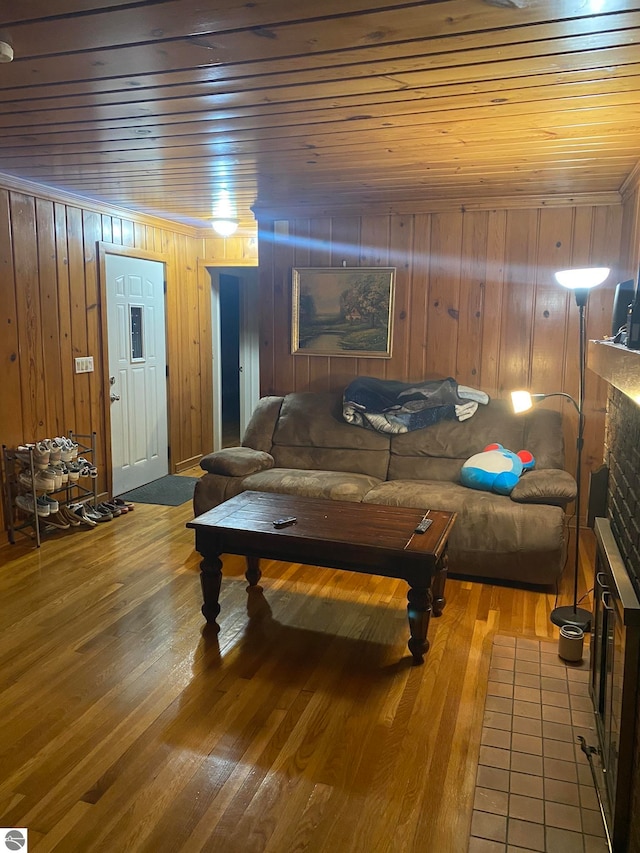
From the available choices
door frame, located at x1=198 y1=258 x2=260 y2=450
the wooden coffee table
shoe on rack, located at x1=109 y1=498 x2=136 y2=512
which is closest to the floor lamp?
the wooden coffee table

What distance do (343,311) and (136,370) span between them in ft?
6.09

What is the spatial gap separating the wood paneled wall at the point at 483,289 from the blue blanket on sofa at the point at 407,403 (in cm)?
26

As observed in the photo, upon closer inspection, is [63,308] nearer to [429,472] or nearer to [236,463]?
[236,463]

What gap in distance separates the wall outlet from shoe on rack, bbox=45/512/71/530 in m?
1.06

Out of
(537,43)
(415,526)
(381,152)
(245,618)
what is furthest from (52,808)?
(381,152)

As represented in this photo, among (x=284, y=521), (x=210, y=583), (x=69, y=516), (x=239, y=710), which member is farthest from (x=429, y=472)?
(x=69, y=516)

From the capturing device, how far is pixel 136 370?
5.43 m

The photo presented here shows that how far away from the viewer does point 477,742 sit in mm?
2256

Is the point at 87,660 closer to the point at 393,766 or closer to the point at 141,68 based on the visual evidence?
the point at 393,766

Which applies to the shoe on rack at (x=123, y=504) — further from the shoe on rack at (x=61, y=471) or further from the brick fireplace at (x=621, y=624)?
the brick fireplace at (x=621, y=624)

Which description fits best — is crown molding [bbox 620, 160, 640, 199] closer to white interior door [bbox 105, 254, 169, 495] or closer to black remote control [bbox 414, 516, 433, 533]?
black remote control [bbox 414, 516, 433, 533]

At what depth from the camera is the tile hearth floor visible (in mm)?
1814

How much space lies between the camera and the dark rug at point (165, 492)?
520 cm

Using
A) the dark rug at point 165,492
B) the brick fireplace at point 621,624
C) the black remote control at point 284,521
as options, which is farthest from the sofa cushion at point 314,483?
the brick fireplace at point 621,624
